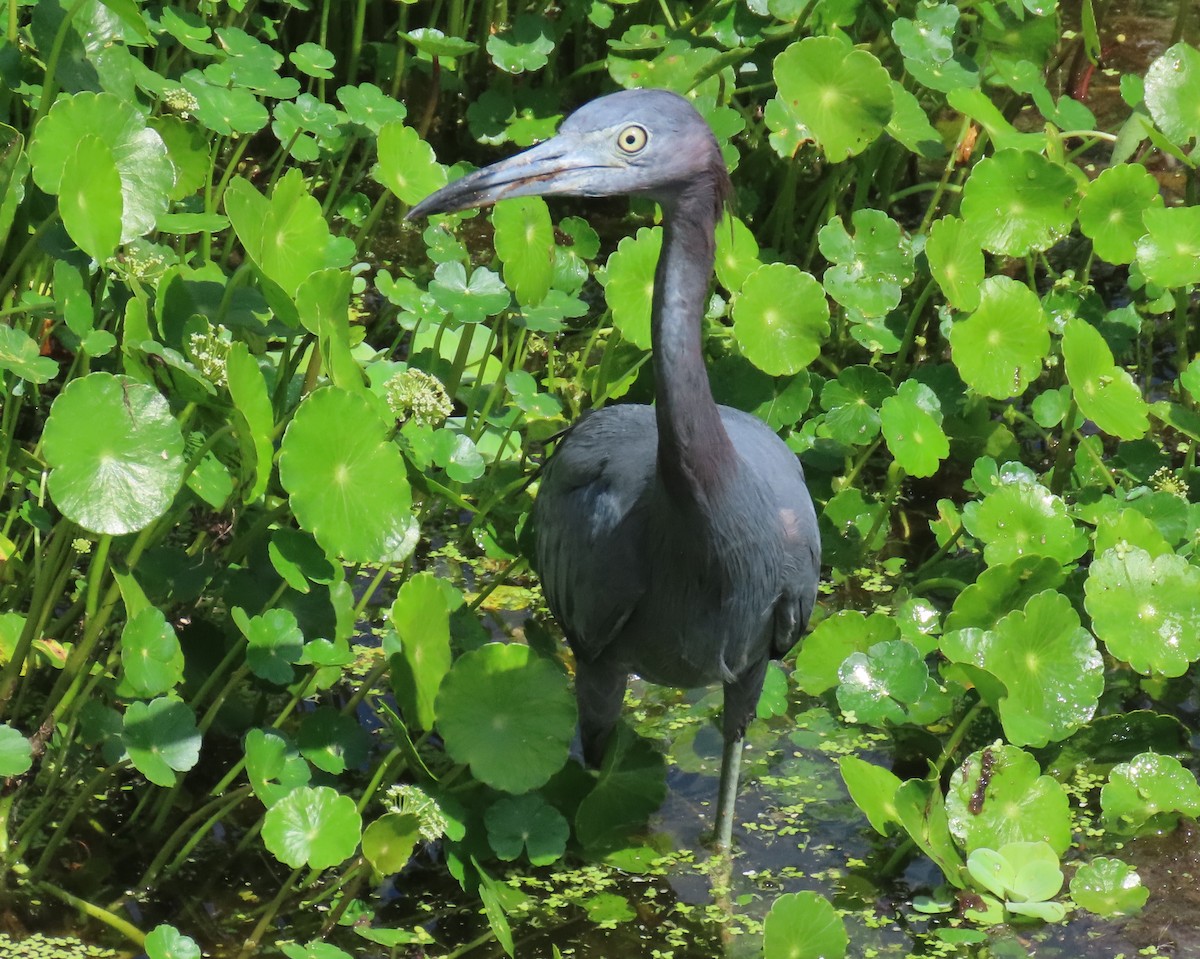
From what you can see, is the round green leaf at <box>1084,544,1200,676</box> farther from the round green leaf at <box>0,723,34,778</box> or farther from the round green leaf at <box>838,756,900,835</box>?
the round green leaf at <box>0,723,34,778</box>

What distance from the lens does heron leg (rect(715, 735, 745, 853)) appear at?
141 inches

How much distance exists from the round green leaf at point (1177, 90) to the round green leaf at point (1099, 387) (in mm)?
783

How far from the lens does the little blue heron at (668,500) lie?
107 inches

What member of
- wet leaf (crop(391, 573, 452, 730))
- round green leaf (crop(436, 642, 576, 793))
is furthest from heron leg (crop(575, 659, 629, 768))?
wet leaf (crop(391, 573, 452, 730))

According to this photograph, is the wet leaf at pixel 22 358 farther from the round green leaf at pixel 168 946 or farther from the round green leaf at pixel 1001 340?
the round green leaf at pixel 1001 340

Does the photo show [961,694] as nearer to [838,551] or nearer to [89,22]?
[838,551]

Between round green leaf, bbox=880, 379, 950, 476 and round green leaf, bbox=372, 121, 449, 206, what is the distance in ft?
4.45

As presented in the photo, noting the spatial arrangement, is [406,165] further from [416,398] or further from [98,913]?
[98,913]

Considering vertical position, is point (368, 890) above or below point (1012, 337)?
below

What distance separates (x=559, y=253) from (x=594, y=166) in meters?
1.40

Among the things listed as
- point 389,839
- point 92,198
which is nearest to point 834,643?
point 389,839

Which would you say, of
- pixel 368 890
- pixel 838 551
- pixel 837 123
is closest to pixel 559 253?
pixel 837 123

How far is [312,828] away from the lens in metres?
2.83

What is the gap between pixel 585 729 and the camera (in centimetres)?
368
